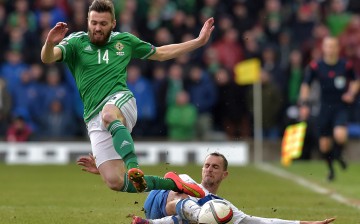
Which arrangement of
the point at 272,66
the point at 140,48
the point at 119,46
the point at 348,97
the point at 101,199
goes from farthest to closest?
1. the point at 272,66
2. the point at 348,97
3. the point at 101,199
4. the point at 140,48
5. the point at 119,46

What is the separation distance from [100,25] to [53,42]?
2.12ft

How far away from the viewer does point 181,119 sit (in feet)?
84.2

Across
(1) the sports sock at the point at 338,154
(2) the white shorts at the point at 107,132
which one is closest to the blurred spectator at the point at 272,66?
(1) the sports sock at the point at 338,154

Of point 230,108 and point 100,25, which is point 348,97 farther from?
point 100,25

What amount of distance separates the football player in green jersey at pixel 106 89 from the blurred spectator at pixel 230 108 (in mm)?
13760

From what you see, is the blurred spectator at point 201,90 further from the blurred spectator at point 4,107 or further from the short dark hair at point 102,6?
the short dark hair at point 102,6

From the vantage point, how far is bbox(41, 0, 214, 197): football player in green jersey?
1101 cm

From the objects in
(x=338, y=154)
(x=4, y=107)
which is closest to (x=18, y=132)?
(x=4, y=107)

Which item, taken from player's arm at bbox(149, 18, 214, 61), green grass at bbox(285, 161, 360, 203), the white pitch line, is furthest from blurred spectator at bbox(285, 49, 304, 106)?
player's arm at bbox(149, 18, 214, 61)

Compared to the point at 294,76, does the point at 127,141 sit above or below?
above

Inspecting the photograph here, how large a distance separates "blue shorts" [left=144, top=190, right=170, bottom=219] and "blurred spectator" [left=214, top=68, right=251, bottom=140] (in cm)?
1398

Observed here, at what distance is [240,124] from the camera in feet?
86.3

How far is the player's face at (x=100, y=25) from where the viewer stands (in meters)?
11.4

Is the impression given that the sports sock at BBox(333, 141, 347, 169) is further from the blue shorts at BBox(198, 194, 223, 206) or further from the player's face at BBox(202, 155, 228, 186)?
the blue shorts at BBox(198, 194, 223, 206)
